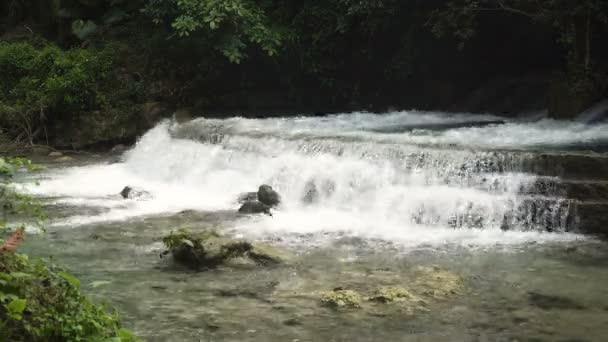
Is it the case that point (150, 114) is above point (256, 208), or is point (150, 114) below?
above

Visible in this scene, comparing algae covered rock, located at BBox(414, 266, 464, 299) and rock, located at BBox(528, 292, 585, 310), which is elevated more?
algae covered rock, located at BBox(414, 266, 464, 299)

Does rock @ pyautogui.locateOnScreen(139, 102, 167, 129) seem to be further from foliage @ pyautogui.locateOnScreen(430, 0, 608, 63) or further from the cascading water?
foliage @ pyautogui.locateOnScreen(430, 0, 608, 63)

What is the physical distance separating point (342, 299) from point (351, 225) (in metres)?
3.29

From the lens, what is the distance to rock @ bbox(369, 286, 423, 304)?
6828mm

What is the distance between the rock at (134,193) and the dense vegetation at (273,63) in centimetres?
522

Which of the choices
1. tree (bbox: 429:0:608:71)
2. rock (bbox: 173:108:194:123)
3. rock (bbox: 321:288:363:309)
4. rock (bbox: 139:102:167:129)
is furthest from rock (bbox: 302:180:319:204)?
→ rock (bbox: 139:102:167:129)

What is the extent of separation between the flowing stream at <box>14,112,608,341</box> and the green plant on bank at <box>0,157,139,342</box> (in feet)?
6.10

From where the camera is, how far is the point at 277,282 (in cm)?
744

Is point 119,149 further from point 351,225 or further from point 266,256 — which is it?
point 266,256

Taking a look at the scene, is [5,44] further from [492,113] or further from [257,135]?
[492,113]

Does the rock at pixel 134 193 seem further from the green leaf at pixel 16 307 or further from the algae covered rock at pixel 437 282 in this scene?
the green leaf at pixel 16 307

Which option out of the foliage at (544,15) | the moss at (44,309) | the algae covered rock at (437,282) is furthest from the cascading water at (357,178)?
the moss at (44,309)

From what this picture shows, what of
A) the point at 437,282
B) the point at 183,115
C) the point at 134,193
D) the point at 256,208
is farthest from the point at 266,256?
the point at 183,115

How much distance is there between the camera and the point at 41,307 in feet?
12.8
